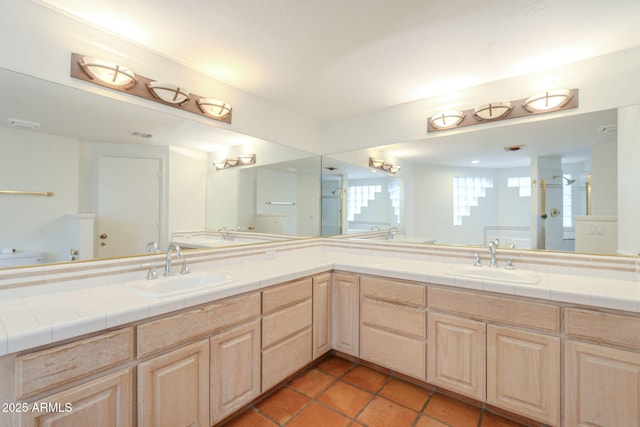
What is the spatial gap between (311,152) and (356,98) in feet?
2.61

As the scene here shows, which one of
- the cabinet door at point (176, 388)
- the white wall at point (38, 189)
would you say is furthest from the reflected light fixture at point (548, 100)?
the white wall at point (38, 189)

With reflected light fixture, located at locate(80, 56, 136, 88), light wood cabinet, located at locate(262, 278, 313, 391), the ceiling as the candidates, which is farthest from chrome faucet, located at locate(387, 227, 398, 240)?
reflected light fixture, located at locate(80, 56, 136, 88)

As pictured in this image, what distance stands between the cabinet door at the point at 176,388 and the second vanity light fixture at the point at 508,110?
2346mm

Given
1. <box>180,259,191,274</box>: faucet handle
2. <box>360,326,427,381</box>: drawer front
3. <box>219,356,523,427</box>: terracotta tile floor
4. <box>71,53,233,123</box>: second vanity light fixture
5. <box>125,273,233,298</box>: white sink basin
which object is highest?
<box>71,53,233,123</box>: second vanity light fixture

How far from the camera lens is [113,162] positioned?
165cm

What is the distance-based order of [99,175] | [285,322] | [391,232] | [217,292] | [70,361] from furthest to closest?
[391,232]
[285,322]
[99,175]
[217,292]
[70,361]

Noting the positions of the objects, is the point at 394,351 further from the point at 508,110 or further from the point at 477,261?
the point at 508,110

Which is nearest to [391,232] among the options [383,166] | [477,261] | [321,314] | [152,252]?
[383,166]

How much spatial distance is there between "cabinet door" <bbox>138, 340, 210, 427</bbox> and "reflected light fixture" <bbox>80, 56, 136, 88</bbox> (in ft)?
4.93

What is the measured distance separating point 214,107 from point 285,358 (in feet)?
6.19

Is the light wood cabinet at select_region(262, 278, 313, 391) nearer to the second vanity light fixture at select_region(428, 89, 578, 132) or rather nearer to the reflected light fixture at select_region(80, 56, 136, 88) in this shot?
the reflected light fixture at select_region(80, 56, 136, 88)

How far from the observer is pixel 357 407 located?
1732 mm

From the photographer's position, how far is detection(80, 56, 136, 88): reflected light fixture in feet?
4.80

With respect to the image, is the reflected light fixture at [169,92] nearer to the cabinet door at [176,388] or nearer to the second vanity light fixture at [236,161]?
the second vanity light fixture at [236,161]
